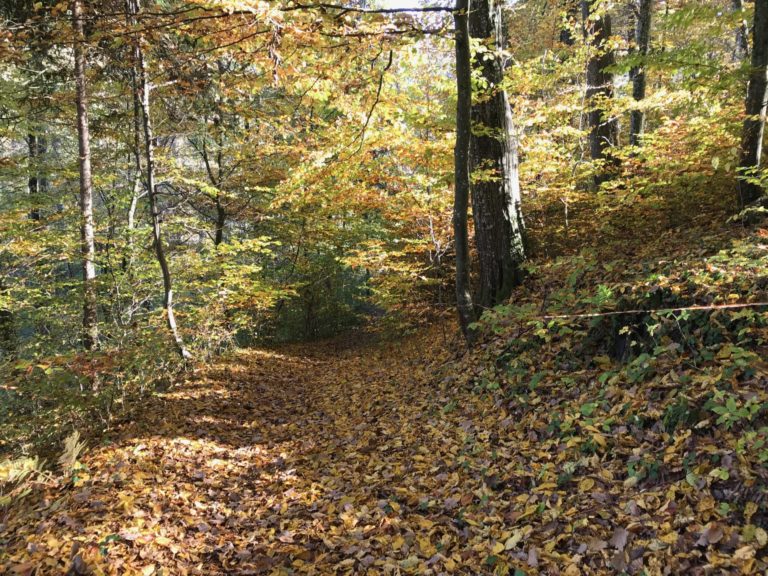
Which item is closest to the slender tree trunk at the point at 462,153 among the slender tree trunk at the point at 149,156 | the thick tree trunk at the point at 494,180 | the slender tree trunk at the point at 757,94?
the thick tree trunk at the point at 494,180

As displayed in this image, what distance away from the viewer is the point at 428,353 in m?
8.29

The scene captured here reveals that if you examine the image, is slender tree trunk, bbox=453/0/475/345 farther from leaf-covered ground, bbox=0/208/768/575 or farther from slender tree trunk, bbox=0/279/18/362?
slender tree trunk, bbox=0/279/18/362

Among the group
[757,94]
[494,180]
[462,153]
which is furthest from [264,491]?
[757,94]

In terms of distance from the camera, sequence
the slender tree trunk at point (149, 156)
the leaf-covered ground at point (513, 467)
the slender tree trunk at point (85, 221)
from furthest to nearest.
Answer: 1. the slender tree trunk at point (85, 221)
2. the slender tree trunk at point (149, 156)
3. the leaf-covered ground at point (513, 467)

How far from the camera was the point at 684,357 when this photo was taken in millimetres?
3934

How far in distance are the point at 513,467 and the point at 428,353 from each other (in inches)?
174

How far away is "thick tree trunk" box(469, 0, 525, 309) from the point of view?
6395 millimetres

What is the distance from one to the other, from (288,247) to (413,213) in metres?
6.94

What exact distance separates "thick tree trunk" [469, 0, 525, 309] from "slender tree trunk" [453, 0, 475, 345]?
13.7 inches

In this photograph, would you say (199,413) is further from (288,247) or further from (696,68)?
(288,247)

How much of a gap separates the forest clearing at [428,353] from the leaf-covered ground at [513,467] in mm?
25

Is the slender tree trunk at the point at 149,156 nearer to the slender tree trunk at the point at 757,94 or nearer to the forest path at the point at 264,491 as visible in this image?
the forest path at the point at 264,491

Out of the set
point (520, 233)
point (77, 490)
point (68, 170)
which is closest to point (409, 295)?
point (520, 233)

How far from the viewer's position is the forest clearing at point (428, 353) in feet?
10.5
